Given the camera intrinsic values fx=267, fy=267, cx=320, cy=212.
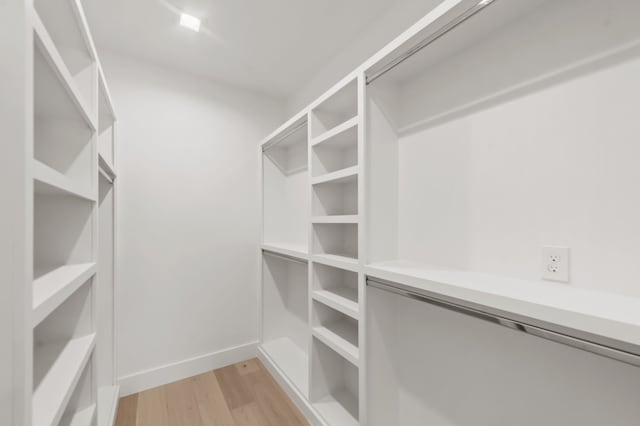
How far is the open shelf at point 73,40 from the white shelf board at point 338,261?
4.14ft

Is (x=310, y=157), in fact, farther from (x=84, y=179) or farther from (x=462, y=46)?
(x=84, y=179)

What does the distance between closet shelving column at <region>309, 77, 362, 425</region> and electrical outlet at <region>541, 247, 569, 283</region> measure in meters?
0.86

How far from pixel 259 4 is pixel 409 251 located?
5.36 ft

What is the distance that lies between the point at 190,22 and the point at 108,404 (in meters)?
2.46

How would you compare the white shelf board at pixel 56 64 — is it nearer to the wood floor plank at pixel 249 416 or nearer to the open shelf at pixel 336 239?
the open shelf at pixel 336 239

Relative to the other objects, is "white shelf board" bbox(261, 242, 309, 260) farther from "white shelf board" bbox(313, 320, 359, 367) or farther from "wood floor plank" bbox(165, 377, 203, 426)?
"wood floor plank" bbox(165, 377, 203, 426)

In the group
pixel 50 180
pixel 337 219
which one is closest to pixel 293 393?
pixel 337 219

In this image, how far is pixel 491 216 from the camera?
108 centimetres

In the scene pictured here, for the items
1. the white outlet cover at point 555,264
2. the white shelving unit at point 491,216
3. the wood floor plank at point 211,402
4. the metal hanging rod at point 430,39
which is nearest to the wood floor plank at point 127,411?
the wood floor plank at point 211,402

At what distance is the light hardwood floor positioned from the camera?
171cm

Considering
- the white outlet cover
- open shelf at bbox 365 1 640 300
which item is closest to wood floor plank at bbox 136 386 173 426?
open shelf at bbox 365 1 640 300

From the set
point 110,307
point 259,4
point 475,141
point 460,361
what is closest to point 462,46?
point 475,141

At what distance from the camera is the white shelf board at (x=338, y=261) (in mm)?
1364

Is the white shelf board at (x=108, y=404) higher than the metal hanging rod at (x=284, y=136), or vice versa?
the metal hanging rod at (x=284, y=136)
